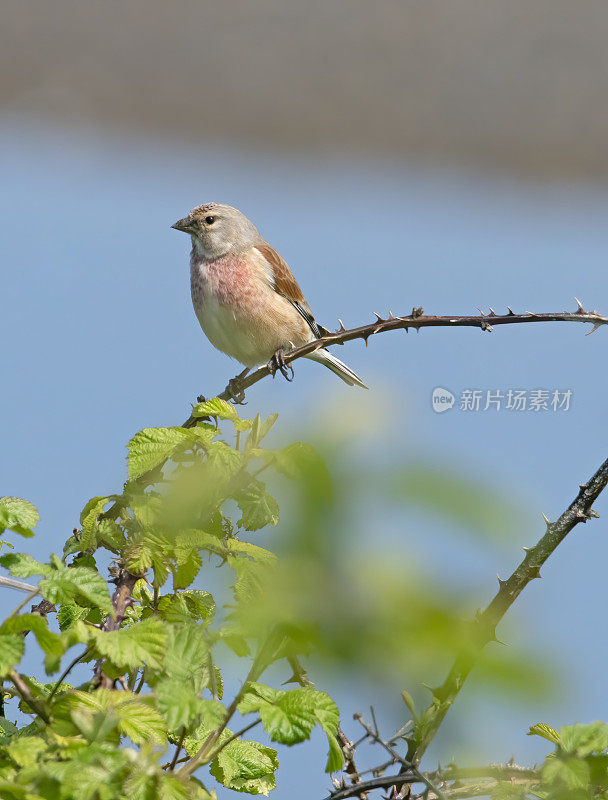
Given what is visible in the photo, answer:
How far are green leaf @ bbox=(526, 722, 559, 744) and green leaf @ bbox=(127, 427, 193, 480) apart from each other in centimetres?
49

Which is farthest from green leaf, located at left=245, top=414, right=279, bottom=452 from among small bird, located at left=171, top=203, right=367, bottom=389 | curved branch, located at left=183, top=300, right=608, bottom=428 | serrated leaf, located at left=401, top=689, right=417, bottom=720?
small bird, located at left=171, top=203, right=367, bottom=389

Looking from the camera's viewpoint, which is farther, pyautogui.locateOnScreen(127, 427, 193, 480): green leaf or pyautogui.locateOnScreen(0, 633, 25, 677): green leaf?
pyautogui.locateOnScreen(127, 427, 193, 480): green leaf

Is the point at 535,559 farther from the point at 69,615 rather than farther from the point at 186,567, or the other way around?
the point at 69,615

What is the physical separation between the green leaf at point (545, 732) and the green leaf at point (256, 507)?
358 mm

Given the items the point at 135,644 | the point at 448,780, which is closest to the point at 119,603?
the point at 135,644

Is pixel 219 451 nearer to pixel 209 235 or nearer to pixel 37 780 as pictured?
pixel 37 780

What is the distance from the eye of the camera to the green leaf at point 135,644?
0.78m

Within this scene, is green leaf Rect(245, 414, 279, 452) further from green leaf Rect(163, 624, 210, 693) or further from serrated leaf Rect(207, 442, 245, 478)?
green leaf Rect(163, 624, 210, 693)

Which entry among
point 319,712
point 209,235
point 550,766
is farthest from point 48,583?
point 209,235

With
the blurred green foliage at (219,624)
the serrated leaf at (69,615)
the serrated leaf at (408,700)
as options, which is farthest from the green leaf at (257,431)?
the serrated leaf at (408,700)

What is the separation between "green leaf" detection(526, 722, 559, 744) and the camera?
0.88 m

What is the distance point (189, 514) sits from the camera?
63 cm

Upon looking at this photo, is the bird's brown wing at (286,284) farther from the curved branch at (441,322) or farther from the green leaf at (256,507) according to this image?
the green leaf at (256,507)

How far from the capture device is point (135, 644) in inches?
31.6
